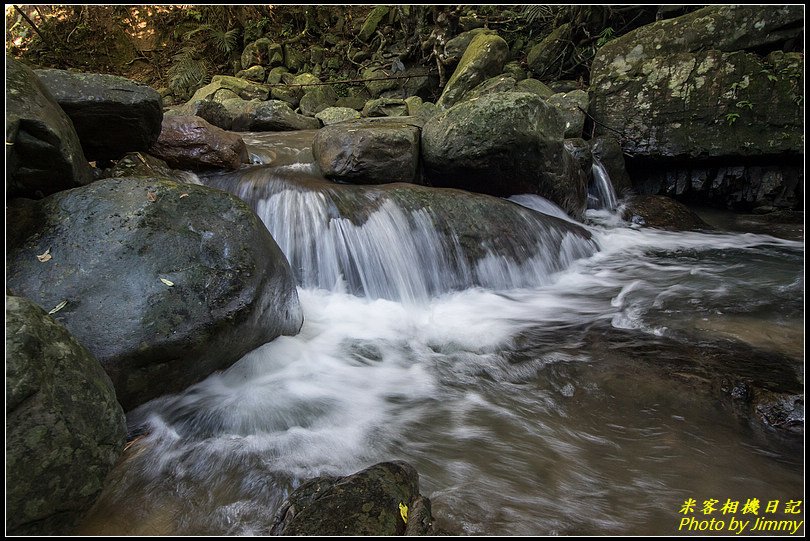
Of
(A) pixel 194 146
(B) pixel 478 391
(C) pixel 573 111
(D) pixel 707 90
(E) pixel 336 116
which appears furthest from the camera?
(E) pixel 336 116

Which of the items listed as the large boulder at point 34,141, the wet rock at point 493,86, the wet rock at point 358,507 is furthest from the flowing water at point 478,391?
the wet rock at point 493,86

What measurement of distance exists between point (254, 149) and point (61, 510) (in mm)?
6275

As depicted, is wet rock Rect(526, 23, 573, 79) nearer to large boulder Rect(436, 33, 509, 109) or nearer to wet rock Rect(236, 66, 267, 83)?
large boulder Rect(436, 33, 509, 109)

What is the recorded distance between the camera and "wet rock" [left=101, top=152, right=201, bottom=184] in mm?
4223

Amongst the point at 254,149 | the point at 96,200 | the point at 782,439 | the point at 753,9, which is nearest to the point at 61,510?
the point at 96,200

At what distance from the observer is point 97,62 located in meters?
17.5

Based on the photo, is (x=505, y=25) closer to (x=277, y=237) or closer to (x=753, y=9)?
(x=753, y=9)

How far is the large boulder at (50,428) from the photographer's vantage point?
1.54 metres

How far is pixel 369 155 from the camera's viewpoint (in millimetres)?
5570

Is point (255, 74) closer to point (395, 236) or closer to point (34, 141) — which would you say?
point (395, 236)

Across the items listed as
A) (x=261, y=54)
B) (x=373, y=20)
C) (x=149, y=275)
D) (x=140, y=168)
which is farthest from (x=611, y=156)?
(x=261, y=54)

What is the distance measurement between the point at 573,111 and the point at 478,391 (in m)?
7.22

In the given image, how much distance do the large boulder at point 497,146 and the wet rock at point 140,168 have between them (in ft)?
10.4

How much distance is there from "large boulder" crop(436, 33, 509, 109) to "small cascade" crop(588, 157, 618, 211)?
4702 millimetres
